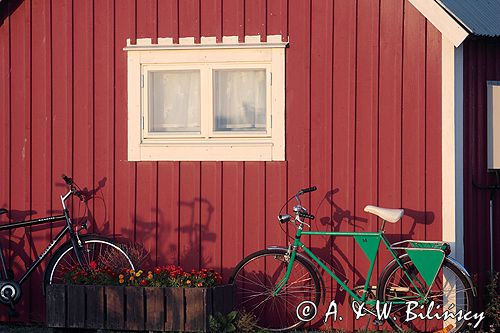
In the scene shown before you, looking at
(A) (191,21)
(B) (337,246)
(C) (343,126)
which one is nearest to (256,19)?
(A) (191,21)

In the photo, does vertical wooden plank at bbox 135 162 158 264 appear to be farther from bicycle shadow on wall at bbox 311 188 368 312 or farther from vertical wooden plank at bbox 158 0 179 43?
bicycle shadow on wall at bbox 311 188 368 312

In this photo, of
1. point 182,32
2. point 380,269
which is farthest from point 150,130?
point 380,269

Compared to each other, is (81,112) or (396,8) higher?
(396,8)

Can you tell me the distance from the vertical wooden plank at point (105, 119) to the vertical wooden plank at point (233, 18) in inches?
47.2

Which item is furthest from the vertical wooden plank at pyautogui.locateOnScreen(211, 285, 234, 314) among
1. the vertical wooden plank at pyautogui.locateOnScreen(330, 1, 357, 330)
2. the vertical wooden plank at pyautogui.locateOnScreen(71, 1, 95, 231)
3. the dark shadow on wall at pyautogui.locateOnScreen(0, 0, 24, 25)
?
the dark shadow on wall at pyautogui.locateOnScreen(0, 0, 24, 25)

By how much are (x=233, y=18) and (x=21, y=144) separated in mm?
2638

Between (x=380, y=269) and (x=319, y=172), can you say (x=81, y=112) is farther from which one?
(x=380, y=269)

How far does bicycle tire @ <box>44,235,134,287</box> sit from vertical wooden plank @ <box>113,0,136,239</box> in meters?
0.24

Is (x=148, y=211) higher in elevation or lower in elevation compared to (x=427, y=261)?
higher

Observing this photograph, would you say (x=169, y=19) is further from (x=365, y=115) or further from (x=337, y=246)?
(x=337, y=246)

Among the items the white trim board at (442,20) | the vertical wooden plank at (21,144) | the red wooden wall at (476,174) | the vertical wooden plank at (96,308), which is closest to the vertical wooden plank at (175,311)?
the vertical wooden plank at (96,308)

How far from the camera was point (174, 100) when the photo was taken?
10.2 m

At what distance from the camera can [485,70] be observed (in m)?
10.4

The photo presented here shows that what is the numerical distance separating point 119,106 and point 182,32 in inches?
40.1
